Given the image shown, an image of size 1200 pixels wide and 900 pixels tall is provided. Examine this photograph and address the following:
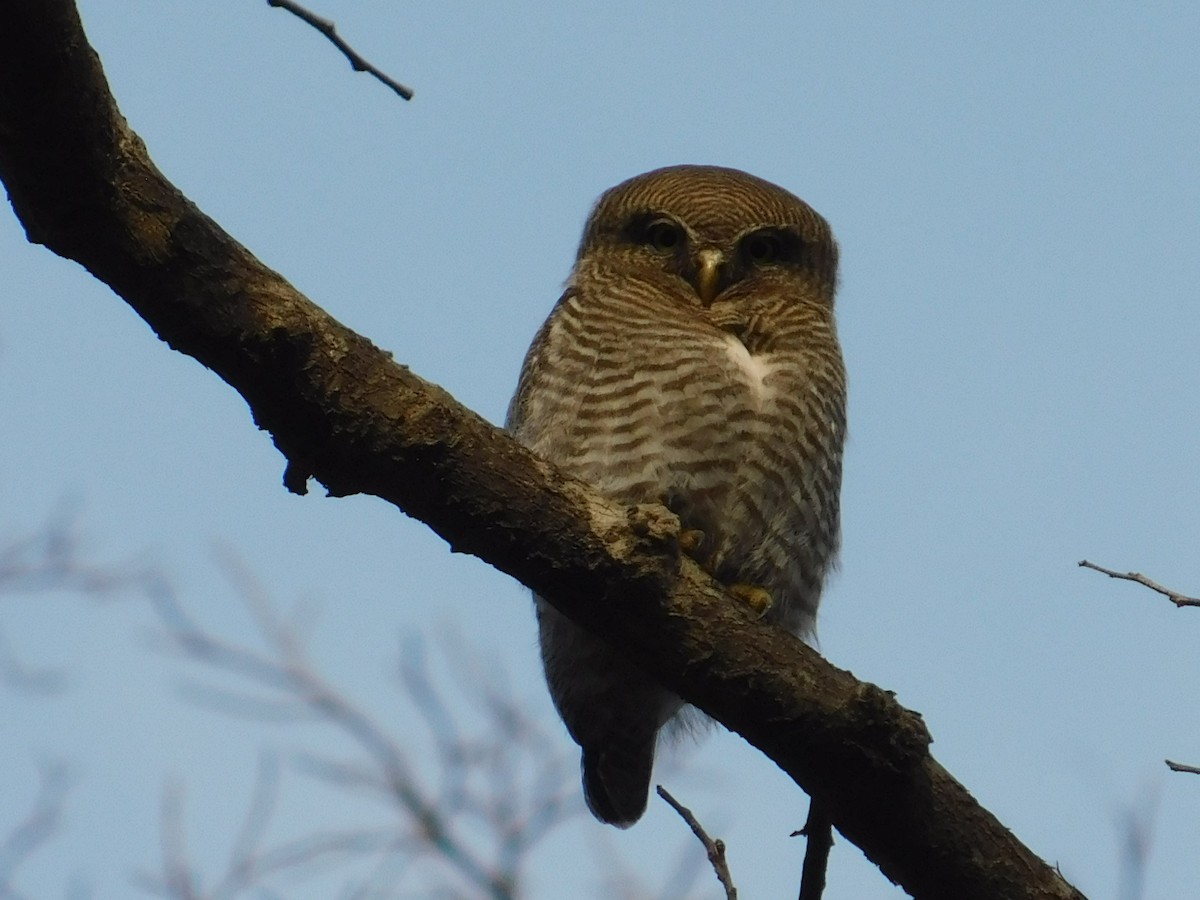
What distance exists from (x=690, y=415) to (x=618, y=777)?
137 centimetres

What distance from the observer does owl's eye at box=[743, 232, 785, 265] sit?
601 centimetres

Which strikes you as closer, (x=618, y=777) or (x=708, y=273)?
(x=618, y=777)

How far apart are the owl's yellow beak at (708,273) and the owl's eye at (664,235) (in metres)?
0.18

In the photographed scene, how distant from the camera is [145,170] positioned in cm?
302

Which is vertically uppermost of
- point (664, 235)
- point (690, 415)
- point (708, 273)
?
point (664, 235)

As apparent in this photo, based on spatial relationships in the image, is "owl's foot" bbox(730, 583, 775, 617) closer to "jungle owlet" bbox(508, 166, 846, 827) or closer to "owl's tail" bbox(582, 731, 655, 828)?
"jungle owlet" bbox(508, 166, 846, 827)

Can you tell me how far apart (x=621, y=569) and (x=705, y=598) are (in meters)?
0.26

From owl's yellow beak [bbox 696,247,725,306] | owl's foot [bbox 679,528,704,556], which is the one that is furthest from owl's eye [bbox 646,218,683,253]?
owl's foot [bbox 679,528,704,556]

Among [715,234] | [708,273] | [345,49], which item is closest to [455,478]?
[345,49]

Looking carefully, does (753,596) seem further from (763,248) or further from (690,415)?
(763,248)

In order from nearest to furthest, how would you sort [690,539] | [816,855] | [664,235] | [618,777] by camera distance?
[816,855]
[690,539]
[618,777]
[664,235]

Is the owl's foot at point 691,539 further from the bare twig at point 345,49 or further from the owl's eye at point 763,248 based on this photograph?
the bare twig at point 345,49

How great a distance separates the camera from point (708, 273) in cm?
573

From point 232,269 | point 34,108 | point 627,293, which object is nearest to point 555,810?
point 627,293
